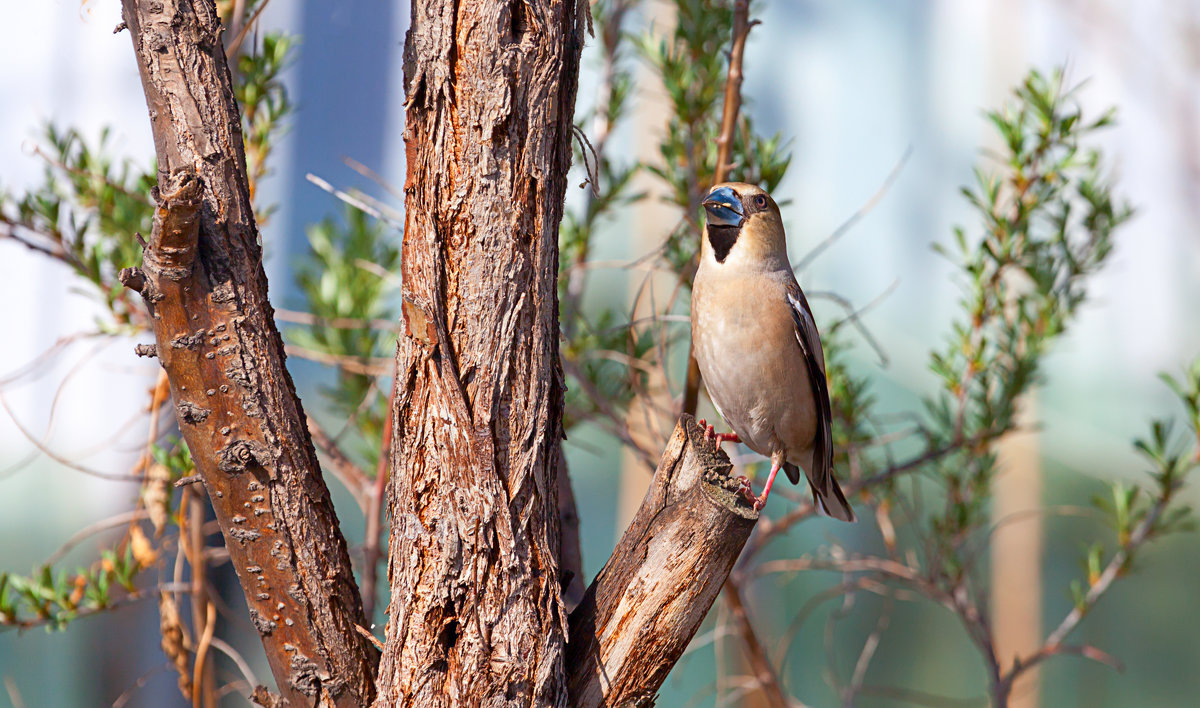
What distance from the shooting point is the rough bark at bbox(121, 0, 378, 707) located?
1555 mm

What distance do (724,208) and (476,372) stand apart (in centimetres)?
107

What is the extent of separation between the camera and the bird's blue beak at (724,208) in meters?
2.42

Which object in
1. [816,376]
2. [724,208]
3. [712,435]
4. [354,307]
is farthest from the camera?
[354,307]

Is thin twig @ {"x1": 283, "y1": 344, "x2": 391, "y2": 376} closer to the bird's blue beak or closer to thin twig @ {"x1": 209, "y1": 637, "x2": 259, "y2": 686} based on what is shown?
thin twig @ {"x1": 209, "y1": 637, "x2": 259, "y2": 686}

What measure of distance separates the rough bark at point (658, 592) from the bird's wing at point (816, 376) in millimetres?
946

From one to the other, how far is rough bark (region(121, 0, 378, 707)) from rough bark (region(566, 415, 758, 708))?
0.44m

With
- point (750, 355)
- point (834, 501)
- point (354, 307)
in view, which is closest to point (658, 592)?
point (750, 355)

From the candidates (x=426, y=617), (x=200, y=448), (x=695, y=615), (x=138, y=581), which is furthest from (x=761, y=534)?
(x=138, y=581)

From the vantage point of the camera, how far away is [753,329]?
97.6 inches

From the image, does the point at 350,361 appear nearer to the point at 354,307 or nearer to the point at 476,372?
the point at 354,307

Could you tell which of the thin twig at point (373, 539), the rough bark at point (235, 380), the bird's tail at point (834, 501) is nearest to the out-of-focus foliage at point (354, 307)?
the thin twig at point (373, 539)

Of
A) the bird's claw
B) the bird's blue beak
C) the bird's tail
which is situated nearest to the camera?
the bird's claw

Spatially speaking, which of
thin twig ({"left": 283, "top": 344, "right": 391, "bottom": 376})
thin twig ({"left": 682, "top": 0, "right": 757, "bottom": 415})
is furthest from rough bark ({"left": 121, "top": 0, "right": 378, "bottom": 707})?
thin twig ({"left": 682, "top": 0, "right": 757, "bottom": 415})

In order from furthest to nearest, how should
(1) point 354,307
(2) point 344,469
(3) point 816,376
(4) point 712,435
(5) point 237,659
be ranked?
(1) point 354,307 → (2) point 344,469 → (3) point 816,376 → (5) point 237,659 → (4) point 712,435
